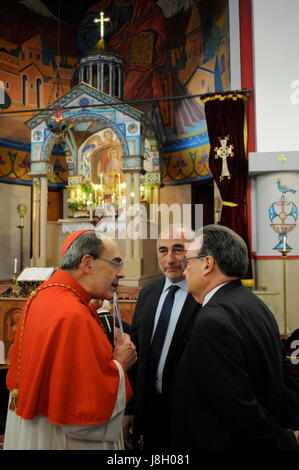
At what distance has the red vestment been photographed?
1.64m

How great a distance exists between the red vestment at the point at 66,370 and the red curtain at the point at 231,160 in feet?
17.1

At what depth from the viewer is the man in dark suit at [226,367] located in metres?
1.61

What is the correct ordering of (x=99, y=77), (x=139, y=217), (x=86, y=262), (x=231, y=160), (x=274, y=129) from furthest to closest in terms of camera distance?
(x=99, y=77) < (x=139, y=217) < (x=274, y=129) < (x=231, y=160) < (x=86, y=262)

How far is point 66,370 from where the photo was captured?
1664mm

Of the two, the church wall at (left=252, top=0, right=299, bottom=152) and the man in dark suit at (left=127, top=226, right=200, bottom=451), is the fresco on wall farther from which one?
the man in dark suit at (left=127, top=226, right=200, bottom=451)

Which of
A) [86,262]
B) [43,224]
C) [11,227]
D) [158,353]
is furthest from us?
[11,227]

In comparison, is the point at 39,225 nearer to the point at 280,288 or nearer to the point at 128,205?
the point at 128,205

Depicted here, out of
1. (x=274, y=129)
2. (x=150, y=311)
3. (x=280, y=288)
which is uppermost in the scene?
(x=274, y=129)

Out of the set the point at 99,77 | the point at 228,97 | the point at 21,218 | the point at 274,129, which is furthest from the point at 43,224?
the point at 274,129

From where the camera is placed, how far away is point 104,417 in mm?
1674

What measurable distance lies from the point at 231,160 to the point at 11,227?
7.51 metres

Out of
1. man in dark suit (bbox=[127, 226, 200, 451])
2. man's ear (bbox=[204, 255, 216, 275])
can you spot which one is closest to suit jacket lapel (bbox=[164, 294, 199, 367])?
man in dark suit (bbox=[127, 226, 200, 451])

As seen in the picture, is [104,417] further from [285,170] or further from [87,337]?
[285,170]

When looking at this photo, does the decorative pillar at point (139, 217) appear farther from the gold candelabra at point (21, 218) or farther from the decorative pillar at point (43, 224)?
the gold candelabra at point (21, 218)
